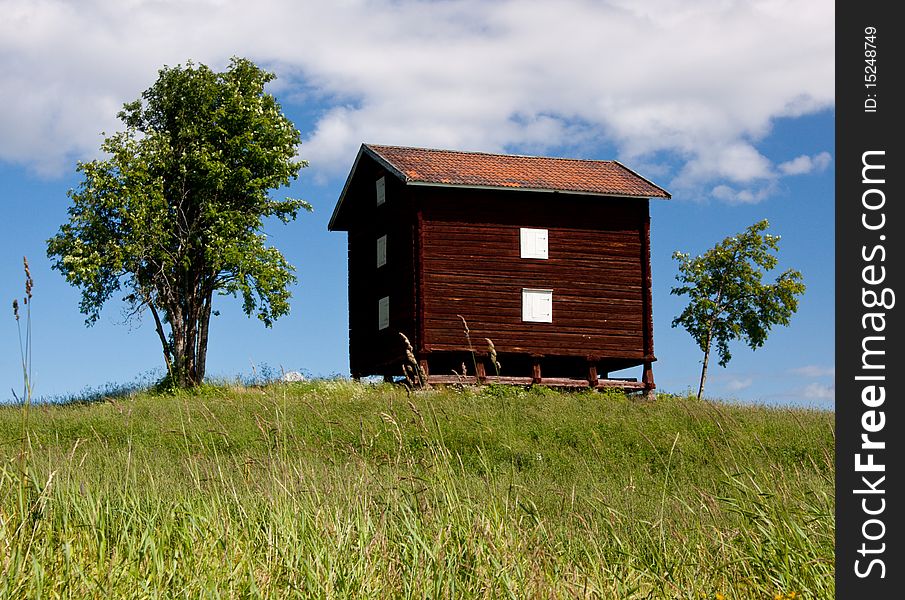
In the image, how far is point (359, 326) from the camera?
3166 cm

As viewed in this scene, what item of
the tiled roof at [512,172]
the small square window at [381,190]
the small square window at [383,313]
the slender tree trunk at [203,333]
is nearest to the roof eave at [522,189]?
the tiled roof at [512,172]

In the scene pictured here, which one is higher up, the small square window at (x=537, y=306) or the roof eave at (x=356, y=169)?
the roof eave at (x=356, y=169)

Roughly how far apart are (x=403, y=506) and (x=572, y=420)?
12.4m

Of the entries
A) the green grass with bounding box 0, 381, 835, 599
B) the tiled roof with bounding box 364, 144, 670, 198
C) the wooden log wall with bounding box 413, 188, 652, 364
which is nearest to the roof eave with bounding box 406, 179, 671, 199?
the tiled roof with bounding box 364, 144, 670, 198

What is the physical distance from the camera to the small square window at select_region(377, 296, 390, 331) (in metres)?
29.1

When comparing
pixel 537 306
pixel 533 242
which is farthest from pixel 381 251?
pixel 537 306

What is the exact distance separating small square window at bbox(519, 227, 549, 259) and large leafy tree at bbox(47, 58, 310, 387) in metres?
7.74

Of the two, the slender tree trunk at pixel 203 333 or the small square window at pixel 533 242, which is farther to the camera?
the slender tree trunk at pixel 203 333

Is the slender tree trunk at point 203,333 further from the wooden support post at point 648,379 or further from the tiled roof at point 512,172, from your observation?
the wooden support post at point 648,379

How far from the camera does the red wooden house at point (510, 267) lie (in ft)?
88.4

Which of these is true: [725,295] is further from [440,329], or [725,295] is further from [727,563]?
[727,563]

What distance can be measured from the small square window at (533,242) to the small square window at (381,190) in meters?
4.76
